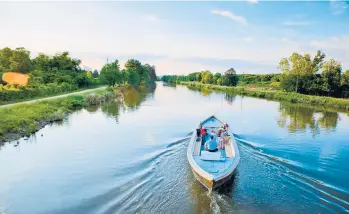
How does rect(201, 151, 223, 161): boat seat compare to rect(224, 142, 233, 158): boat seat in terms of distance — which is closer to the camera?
rect(201, 151, 223, 161): boat seat

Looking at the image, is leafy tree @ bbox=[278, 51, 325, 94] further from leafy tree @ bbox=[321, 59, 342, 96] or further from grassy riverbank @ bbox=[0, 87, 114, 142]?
grassy riverbank @ bbox=[0, 87, 114, 142]

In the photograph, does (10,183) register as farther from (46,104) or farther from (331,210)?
(46,104)

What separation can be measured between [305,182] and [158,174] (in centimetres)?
657

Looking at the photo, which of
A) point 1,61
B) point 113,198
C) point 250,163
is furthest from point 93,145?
point 1,61

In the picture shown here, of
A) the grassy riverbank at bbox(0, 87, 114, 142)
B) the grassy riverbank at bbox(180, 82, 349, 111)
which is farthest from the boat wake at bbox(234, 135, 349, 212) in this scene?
the grassy riverbank at bbox(180, 82, 349, 111)

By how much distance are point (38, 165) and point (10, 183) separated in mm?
2134

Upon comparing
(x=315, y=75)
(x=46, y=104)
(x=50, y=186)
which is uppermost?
(x=315, y=75)

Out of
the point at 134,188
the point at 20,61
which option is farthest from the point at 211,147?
the point at 20,61

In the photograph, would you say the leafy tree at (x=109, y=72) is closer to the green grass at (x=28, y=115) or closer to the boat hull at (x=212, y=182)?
the green grass at (x=28, y=115)

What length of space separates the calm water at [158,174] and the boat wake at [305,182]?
4cm

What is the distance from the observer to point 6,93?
2458 centimetres

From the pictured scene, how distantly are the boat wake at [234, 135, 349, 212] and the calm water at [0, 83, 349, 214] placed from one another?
37 mm

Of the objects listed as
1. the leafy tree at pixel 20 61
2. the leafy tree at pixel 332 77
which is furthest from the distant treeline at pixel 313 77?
the leafy tree at pixel 20 61

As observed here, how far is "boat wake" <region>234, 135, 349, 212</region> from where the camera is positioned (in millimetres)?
8930
